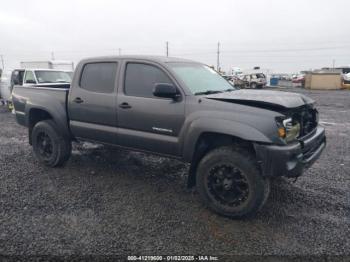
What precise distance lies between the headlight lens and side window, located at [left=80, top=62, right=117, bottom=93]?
2.45 m

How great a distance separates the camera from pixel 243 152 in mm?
3484

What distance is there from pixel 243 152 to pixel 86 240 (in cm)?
196

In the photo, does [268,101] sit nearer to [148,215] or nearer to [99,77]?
[148,215]

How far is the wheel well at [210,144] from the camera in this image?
358 cm

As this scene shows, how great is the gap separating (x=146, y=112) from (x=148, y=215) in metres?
1.33

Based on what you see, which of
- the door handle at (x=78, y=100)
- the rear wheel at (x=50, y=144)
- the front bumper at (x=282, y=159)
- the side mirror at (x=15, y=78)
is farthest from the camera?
the side mirror at (x=15, y=78)

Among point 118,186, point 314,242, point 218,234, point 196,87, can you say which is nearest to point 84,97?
point 118,186

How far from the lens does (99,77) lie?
4.66 meters

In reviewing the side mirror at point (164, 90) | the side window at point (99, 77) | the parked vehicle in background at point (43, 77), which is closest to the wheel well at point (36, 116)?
the side window at point (99, 77)

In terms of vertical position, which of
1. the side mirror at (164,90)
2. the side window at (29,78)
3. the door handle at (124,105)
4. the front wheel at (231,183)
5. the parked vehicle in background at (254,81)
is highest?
the parked vehicle in background at (254,81)

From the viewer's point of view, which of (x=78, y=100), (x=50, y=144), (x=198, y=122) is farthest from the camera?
(x=50, y=144)

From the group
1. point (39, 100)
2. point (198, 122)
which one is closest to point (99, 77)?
point (39, 100)

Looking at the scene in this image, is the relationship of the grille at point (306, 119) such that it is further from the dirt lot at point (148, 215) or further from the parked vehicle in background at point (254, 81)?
the parked vehicle in background at point (254, 81)

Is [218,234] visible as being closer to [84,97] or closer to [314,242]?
[314,242]
